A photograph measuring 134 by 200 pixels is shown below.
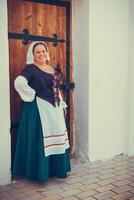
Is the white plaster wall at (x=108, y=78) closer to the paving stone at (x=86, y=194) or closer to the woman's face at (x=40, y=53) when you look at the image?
the woman's face at (x=40, y=53)

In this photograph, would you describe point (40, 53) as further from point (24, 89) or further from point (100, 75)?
point (100, 75)

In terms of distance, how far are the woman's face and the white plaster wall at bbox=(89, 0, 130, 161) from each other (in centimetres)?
80

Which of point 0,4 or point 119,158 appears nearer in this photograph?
point 0,4

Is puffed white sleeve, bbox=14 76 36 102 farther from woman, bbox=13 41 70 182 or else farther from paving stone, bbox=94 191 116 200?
paving stone, bbox=94 191 116 200

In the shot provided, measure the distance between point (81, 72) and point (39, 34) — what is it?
0.77 m

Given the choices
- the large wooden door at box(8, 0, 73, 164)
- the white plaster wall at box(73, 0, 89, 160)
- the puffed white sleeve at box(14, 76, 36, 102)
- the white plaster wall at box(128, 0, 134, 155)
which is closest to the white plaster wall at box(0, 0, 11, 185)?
the puffed white sleeve at box(14, 76, 36, 102)

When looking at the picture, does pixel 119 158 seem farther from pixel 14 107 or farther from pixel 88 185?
pixel 14 107

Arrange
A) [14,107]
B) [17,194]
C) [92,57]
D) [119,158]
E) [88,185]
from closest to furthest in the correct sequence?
[17,194]
[88,185]
[14,107]
[92,57]
[119,158]

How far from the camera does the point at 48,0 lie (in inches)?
176

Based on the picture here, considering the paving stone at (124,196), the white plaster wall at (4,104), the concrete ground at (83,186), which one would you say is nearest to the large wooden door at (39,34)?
the white plaster wall at (4,104)

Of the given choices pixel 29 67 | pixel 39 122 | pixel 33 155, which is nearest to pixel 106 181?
pixel 33 155

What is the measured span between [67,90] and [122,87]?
806 mm

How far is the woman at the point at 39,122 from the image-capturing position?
3.91 m

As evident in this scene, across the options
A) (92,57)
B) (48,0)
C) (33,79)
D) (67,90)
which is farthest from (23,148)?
(48,0)
